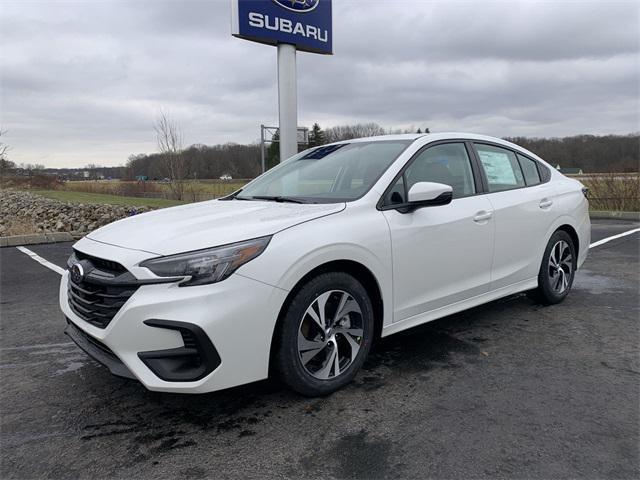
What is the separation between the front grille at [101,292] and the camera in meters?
2.63

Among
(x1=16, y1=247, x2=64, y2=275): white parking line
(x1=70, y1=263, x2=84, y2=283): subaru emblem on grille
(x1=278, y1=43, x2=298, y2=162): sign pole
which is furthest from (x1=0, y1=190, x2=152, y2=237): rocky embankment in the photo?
(x1=70, y1=263, x2=84, y2=283): subaru emblem on grille

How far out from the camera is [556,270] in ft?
16.1

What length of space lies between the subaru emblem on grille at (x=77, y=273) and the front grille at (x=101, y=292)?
2 cm

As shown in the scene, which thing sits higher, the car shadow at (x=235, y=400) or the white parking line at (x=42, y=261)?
the white parking line at (x=42, y=261)

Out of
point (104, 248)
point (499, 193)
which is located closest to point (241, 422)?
point (104, 248)

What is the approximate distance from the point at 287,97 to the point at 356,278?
8.80 metres

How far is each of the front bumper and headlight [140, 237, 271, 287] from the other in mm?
45

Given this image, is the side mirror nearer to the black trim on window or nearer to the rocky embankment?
the black trim on window

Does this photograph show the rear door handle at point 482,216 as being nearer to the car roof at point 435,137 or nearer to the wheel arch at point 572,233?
the car roof at point 435,137

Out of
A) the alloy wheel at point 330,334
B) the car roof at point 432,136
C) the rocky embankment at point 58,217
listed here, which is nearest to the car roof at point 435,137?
the car roof at point 432,136

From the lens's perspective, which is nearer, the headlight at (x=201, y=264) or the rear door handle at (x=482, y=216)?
the headlight at (x=201, y=264)

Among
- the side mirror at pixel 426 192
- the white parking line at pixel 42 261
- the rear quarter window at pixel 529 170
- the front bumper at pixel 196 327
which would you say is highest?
the rear quarter window at pixel 529 170

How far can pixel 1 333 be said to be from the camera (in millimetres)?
4496

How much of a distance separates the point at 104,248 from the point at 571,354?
3372 mm
